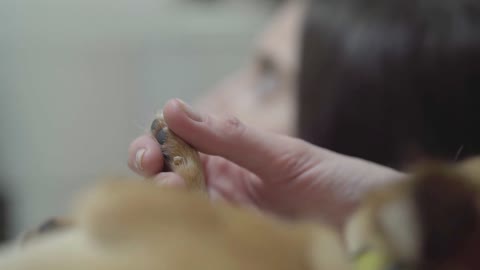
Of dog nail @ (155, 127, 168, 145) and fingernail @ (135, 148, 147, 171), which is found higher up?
Result: dog nail @ (155, 127, 168, 145)

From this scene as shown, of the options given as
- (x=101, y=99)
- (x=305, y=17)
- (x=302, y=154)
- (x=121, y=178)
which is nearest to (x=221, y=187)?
(x=302, y=154)

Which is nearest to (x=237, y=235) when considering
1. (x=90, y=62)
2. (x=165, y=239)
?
(x=165, y=239)

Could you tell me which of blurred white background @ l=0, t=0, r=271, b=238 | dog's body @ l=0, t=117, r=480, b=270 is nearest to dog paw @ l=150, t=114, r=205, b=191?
dog's body @ l=0, t=117, r=480, b=270

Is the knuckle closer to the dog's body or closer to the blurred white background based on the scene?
the dog's body

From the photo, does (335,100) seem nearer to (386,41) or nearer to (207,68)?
(386,41)

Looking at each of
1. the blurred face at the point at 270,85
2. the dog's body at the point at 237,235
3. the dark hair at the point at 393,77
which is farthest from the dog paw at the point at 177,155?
the blurred face at the point at 270,85

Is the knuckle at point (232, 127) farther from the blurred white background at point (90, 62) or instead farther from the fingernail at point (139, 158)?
the blurred white background at point (90, 62)
